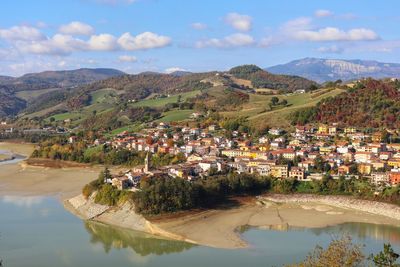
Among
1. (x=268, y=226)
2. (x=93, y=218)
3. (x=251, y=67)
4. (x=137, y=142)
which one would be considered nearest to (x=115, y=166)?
(x=137, y=142)

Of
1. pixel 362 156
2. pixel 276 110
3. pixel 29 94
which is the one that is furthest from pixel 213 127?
pixel 29 94

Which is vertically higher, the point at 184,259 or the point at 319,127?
the point at 319,127

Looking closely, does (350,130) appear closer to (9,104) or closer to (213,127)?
(213,127)

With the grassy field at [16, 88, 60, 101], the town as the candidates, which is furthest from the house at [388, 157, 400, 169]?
the grassy field at [16, 88, 60, 101]

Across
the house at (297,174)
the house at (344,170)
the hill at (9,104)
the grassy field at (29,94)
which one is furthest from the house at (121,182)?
the grassy field at (29,94)

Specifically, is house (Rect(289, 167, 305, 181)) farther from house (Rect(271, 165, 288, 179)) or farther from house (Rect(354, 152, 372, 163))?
house (Rect(354, 152, 372, 163))

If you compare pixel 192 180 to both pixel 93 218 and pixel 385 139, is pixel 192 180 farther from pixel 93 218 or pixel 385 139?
pixel 385 139
